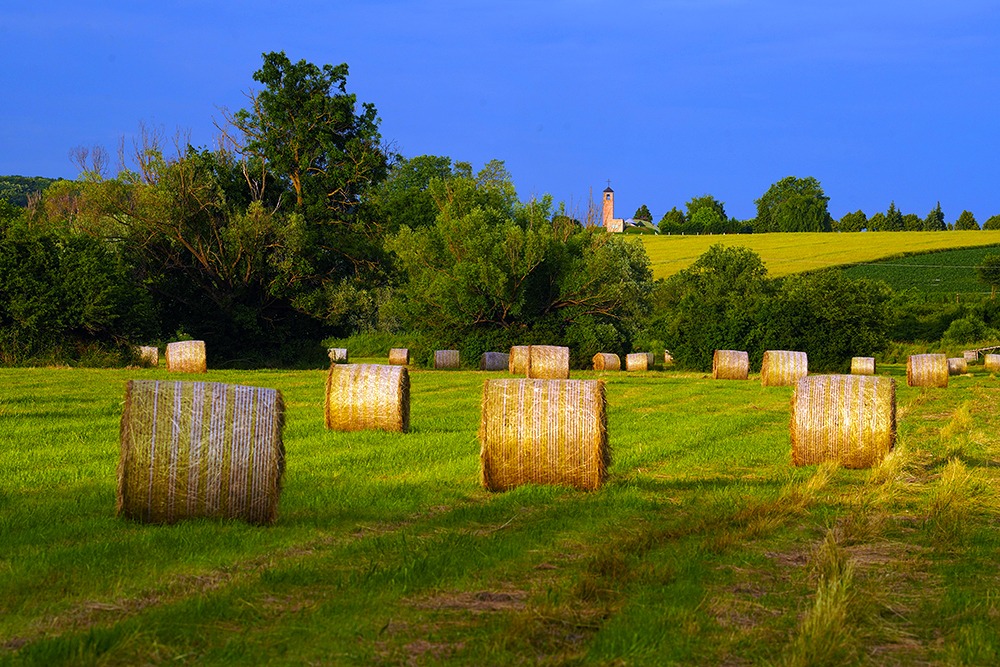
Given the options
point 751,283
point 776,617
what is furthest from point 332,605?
point 751,283

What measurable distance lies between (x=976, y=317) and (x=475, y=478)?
218 feet

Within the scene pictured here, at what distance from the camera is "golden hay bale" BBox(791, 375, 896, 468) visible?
14148 millimetres

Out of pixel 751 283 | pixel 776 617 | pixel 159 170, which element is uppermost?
pixel 159 170

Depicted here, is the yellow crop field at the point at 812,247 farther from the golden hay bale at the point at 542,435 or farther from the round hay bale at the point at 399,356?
the golden hay bale at the point at 542,435

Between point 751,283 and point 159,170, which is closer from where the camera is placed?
point 159,170

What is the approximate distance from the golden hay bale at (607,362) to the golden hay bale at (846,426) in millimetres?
36638

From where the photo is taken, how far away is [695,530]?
9633mm

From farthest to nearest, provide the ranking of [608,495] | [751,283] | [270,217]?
1. [751,283]
2. [270,217]
3. [608,495]

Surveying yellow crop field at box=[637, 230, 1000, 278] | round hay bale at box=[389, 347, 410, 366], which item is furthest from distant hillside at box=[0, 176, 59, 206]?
round hay bale at box=[389, 347, 410, 366]

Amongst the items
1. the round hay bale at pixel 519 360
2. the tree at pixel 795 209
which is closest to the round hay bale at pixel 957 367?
the round hay bale at pixel 519 360

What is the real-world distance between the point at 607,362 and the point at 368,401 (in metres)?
33.9

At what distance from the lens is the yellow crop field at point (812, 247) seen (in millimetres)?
102931

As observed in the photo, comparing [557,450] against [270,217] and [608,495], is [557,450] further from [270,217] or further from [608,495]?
Result: [270,217]

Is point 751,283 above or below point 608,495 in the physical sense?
above
